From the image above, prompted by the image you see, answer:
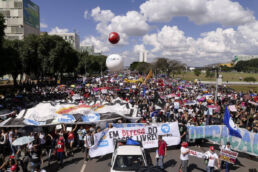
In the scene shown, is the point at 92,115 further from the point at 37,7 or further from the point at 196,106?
the point at 37,7

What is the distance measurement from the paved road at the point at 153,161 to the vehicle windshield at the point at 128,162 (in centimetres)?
239

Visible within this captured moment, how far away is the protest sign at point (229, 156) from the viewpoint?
7676 mm

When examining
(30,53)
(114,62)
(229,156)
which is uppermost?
(30,53)

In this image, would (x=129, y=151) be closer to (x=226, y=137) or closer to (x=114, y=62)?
(x=226, y=137)

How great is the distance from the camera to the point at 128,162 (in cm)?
648

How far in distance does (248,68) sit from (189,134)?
154 meters

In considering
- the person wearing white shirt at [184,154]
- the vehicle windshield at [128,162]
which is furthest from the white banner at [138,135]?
the vehicle windshield at [128,162]

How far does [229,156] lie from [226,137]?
8.01 feet

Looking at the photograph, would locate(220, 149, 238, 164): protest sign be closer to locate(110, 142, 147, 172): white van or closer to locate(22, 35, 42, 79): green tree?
locate(110, 142, 147, 172): white van

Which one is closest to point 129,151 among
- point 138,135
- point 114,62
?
point 138,135

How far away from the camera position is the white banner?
949 centimetres

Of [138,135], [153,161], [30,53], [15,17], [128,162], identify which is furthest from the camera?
[15,17]

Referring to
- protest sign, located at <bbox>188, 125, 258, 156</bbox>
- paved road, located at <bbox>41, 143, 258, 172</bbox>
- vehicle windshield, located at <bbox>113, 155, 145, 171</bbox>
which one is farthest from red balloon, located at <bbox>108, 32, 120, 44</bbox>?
vehicle windshield, located at <bbox>113, 155, 145, 171</bbox>

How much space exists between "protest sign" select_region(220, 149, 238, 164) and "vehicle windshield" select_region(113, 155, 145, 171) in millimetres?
3569
